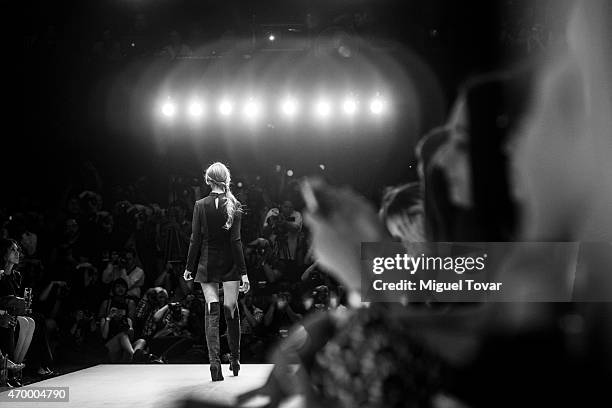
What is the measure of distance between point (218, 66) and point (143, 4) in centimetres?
96

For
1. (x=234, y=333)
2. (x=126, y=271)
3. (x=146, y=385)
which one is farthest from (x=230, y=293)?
(x=126, y=271)

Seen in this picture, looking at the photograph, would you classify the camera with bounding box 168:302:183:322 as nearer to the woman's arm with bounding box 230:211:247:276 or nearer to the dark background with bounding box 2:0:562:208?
the dark background with bounding box 2:0:562:208

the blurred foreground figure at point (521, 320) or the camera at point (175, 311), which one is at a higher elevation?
the blurred foreground figure at point (521, 320)

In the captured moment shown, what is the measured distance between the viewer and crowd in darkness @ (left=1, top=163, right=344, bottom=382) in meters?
5.43

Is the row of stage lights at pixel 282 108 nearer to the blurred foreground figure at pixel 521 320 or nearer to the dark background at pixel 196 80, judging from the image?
the dark background at pixel 196 80

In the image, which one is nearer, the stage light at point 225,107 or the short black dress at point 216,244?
the short black dress at point 216,244

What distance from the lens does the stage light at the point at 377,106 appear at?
20.7ft

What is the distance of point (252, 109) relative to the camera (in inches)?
254

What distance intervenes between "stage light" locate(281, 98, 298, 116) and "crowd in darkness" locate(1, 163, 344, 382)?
795mm

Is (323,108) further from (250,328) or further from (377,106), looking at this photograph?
(250,328)

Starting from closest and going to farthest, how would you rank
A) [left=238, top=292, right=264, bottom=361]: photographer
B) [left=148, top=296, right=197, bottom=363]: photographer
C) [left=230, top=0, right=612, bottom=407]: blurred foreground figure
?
[left=230, top=0, right=612, bottom=407]: blurred foreground figure < [left=238, top=292, right=264, bottom=361]: photographer < [left=148, top=296, right=197, bottom=363]: photographer

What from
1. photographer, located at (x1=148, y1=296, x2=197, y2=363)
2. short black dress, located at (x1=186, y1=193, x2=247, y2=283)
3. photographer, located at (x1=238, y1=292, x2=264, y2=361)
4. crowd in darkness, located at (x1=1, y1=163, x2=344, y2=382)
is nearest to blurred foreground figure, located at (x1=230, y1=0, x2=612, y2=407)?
short black dress, located at (x1=186, y1=193, x2=247, y2=283)

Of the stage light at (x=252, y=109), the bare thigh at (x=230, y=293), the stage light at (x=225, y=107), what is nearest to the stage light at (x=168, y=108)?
the stage light at (x=225, y=107)

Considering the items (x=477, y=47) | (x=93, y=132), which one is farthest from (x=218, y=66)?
(x=477, y=47)
